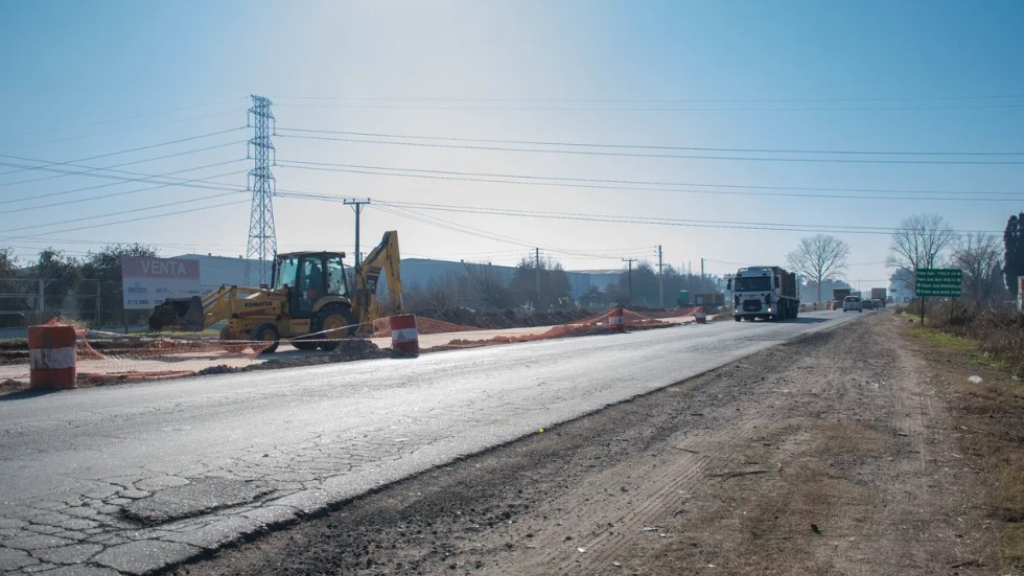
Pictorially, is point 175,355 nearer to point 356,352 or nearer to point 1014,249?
point 356,352

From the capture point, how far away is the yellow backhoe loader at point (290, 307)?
23672mm

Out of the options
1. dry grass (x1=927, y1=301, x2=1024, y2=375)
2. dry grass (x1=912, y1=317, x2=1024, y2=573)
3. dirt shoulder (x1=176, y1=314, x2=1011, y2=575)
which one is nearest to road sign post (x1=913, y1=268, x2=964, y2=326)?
dry grass (x1=927, y1=301, x2=1024, y2=375)

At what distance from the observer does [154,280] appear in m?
35.4

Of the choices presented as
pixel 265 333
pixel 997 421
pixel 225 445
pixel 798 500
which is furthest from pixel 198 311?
pixel 798 500

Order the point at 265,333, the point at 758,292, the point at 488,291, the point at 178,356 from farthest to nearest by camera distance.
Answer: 1. the point at 488,291
2. the point at 758,292
3. the point at 265,333
4. the point at 178,356

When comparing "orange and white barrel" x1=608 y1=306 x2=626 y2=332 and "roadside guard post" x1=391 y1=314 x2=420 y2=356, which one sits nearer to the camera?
"roadside guard post" x1=391 y1=314 x2=420 y2=356

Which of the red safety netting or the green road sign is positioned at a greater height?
the green road sign

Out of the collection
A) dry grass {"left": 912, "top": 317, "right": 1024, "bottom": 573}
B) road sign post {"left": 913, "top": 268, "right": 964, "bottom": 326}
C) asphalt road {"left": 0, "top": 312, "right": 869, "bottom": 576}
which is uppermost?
road sign post {"left": 913, "top": 268, "right": 964, "bottom": 326}

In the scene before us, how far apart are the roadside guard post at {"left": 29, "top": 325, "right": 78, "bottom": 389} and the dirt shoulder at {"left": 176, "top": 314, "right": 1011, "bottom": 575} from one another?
8.27m

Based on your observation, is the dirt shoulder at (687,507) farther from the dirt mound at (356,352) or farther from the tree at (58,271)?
the tree at (58,271)

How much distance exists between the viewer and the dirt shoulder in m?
4.60

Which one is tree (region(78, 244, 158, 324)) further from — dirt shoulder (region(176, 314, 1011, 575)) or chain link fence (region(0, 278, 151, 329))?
dirt shoulder (region(176, 314, 1011, 575))

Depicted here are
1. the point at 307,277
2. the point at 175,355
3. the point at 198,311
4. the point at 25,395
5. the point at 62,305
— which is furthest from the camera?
the point at 62,305

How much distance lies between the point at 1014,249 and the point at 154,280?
82909 mm
